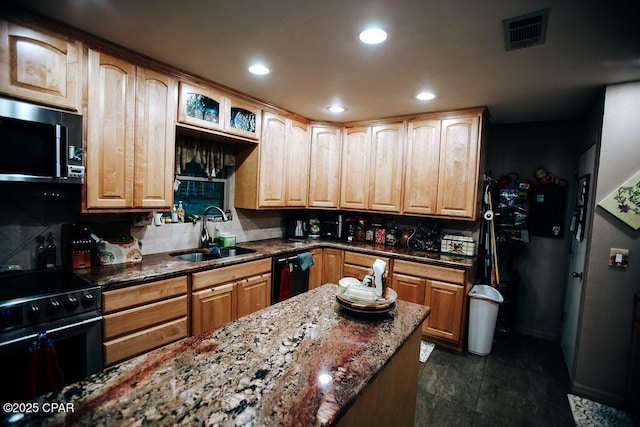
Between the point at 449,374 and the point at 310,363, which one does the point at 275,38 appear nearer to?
the point at 310,363

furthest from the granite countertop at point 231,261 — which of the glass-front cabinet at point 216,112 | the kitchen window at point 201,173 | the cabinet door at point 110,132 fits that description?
the glass-front cabinet at point 216,112

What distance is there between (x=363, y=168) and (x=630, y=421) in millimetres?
3097

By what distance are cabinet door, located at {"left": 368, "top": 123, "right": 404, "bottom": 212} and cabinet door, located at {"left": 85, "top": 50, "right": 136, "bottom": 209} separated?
2.52m

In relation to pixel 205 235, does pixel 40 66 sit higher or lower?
higher

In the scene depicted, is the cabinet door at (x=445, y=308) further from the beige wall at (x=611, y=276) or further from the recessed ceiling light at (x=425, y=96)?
the recessed ceiling light at (x=425, y=96)

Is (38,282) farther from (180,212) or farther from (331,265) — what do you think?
(331,265)

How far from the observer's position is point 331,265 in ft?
12.3

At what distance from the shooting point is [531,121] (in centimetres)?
348

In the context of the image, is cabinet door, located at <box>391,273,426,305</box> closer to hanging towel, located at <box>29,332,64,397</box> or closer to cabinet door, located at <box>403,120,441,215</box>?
cabinet door, located at <box>403,120,441,215</box>

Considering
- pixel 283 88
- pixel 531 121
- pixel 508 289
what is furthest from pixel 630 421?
pixel 283 88

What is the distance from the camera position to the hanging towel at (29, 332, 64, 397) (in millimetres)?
1559

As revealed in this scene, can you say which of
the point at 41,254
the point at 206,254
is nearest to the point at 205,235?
→ the point at 206,254

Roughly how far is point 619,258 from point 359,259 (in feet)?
7.16

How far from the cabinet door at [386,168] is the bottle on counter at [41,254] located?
3.04 m
